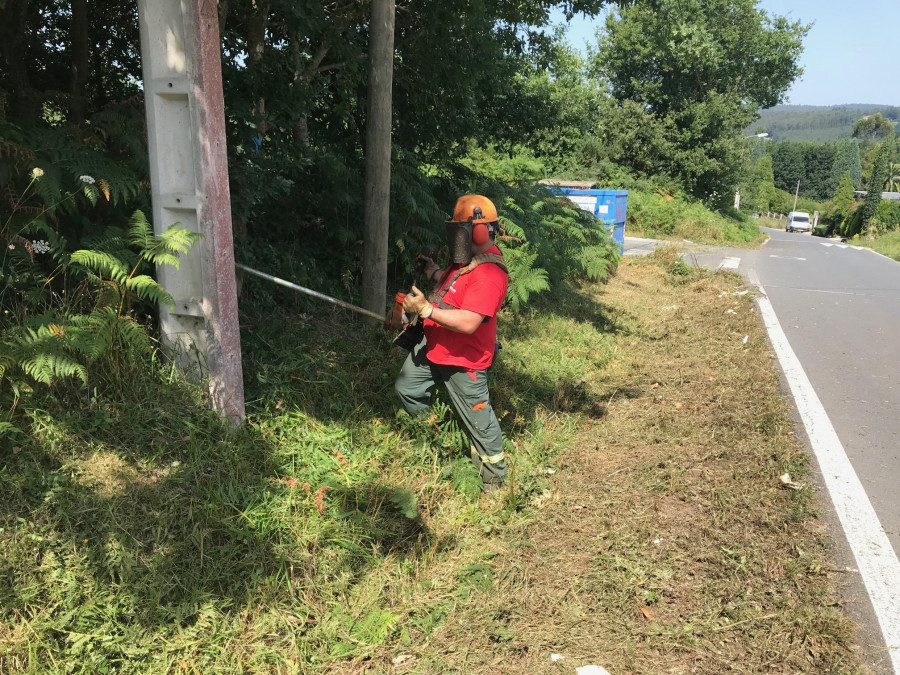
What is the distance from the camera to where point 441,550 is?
3732 millimetres

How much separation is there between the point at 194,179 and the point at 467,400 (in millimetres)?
2099

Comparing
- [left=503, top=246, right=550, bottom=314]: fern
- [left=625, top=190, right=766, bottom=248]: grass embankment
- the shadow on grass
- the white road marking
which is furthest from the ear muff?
[left=625, top=190, right=766, bottom=248]: grass embankment

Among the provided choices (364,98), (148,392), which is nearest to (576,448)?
(148,392)

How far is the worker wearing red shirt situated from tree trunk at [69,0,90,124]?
2817mm

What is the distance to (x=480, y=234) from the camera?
13.0ft

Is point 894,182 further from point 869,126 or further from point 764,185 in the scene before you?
point 869,126

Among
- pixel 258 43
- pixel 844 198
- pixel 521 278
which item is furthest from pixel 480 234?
pixel 844 198

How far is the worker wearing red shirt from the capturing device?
389 centimetres

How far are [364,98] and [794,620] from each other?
6.43m

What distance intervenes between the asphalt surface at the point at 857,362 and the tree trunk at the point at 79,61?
5698 millimetres

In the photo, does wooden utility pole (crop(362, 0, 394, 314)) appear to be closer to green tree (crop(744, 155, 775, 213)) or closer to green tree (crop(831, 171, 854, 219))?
green tree (crop(831, 171, 854, 219))

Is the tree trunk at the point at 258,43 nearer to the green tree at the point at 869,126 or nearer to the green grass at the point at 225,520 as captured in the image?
the green grass at the point at 225,520

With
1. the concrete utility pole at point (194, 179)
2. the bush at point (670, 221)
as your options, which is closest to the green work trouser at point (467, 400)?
the concrete utility pole at point (194, 179)

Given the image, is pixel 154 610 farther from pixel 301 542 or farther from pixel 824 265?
pixel 824 265
